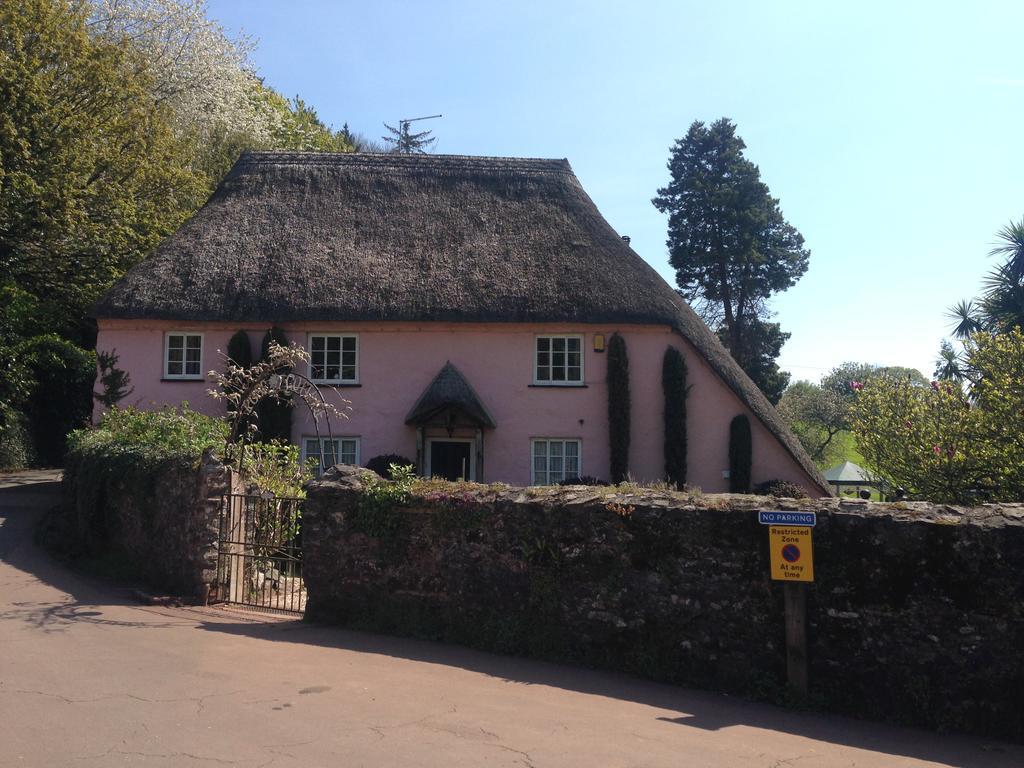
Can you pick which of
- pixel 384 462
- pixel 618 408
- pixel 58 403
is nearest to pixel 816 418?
pixel 618 408

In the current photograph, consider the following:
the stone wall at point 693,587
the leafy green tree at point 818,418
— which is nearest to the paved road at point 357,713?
the stone wall at point 693,587

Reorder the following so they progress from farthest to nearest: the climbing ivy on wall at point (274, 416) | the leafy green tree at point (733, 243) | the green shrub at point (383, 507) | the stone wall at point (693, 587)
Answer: the leafy green tree at point (733, 243) → the climbing ivy on wall at point (274, 416) → the green shrub at point (383, 507) → the stone wall at point (693, 587)

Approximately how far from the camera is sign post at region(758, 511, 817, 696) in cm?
716

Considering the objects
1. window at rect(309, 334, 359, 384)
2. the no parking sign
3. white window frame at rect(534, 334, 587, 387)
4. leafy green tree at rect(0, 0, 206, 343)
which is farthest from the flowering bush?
leafy green tree at rect(0, 0, 206, 343)

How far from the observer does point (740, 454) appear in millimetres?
19734

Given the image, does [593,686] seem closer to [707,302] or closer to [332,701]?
[332,701]

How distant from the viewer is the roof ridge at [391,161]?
2305 cm

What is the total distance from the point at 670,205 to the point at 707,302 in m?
4.46

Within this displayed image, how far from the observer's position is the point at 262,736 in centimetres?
580

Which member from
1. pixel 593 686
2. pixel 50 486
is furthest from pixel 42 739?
pixel 50 486

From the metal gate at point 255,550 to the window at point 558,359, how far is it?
9921mm

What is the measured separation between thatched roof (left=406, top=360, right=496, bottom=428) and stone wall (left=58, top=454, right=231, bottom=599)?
24.1 feet

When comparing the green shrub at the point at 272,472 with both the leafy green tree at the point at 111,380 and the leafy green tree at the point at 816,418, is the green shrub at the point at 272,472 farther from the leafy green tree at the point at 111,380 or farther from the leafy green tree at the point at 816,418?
the leafy green tree at the point at 816,418

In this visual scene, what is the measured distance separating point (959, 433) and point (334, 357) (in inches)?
532
